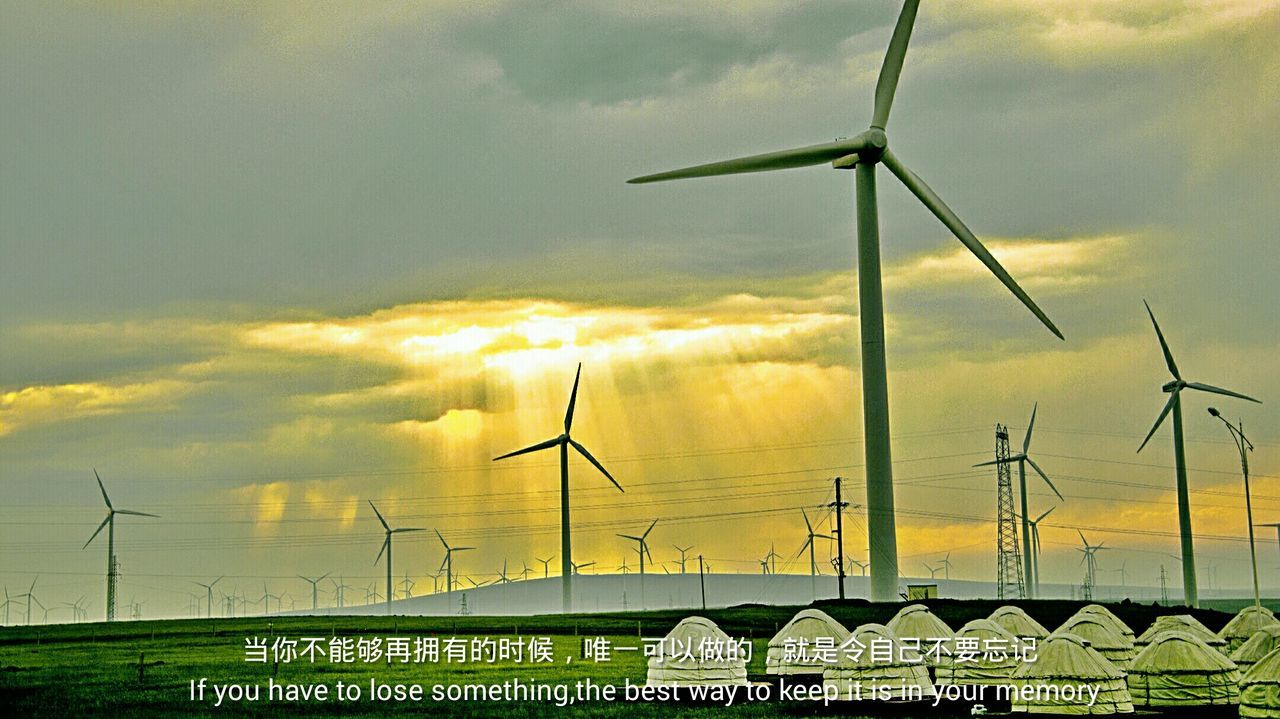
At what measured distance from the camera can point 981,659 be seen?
8238 centimetres

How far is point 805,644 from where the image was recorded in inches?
3312

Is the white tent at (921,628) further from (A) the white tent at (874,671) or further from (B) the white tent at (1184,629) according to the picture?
(B) the white tent at (1184,629)

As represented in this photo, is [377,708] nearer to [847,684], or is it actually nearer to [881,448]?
[847,684]

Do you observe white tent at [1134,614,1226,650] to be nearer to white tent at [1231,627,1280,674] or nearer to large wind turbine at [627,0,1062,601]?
white tent at [1231,627,1280,674]

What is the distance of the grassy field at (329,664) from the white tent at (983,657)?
29.1 feet

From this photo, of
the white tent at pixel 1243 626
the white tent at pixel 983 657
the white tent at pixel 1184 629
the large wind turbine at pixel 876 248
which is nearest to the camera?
the white tent at pixel 983 657

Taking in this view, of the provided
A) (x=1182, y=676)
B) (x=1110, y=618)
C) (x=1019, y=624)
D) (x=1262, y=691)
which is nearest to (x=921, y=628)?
(x=1019, y=624)

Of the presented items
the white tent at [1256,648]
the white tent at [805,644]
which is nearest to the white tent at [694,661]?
the white tent at [805,644]

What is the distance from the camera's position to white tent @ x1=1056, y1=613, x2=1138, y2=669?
87750mm

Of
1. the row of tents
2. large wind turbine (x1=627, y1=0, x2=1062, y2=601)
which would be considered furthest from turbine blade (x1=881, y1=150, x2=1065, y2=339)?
the row of tents

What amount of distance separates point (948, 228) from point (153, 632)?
282 ft

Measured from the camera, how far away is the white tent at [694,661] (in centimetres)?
7806

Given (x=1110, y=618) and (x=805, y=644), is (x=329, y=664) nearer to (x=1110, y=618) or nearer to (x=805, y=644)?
(x=805, y=644)

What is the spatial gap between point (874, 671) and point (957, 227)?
172ft
